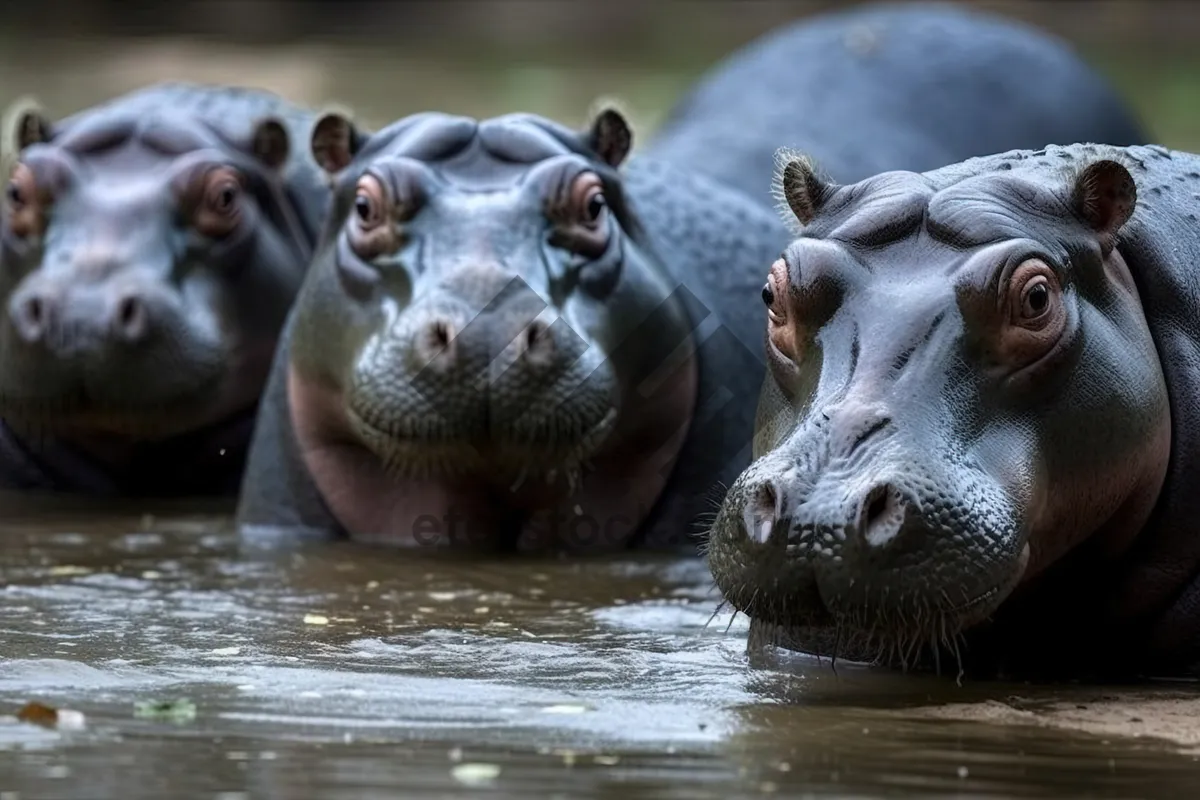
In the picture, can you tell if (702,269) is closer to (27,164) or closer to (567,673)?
(27,164)

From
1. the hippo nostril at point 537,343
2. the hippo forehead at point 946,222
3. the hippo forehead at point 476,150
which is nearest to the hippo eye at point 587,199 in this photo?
the hippo forehead at point 476,150

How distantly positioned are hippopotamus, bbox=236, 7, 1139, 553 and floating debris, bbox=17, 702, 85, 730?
297 centimetres

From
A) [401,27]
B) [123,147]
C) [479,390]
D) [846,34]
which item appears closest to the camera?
[479,390]

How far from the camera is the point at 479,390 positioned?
8.02 metres

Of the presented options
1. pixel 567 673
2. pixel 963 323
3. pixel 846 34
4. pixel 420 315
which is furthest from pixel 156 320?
pixel 846 34

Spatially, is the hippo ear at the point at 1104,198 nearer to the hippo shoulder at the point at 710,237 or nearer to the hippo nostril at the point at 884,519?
the hippo nostril at the point at 884,519

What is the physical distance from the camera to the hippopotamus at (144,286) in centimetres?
932

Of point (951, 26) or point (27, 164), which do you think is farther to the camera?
point (951, 26)

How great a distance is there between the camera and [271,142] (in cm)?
1038

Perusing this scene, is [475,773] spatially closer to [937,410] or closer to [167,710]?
[167,710]

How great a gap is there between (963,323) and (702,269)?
153 inches

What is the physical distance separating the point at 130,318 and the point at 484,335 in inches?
74.9

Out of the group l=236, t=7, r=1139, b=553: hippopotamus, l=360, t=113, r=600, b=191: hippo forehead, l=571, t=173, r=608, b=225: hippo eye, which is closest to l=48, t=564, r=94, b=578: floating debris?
l=236, t=7, r=1139, b=553: hippopotamus

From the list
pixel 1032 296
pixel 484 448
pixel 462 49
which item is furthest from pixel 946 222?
pixel 462 49
